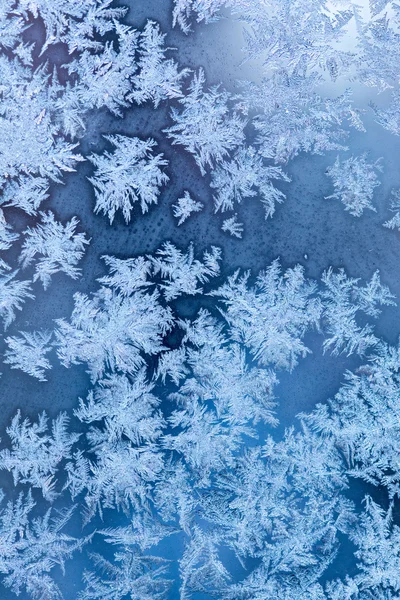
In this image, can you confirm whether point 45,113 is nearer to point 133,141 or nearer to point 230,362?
point 133,141

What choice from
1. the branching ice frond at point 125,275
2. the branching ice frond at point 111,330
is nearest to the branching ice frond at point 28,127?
the branching ice frond at point 125,275

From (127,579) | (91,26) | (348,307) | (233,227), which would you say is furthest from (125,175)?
(127,579)

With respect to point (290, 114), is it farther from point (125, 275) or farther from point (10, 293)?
point (10, 293)

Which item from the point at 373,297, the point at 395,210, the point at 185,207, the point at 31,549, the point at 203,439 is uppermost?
the point at 395,210

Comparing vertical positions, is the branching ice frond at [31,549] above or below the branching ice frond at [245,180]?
below

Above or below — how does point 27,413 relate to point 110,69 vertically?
below

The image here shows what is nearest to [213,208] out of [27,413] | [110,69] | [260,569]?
[110,69]

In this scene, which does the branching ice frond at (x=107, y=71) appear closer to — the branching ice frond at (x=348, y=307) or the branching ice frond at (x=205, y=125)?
the branching ice frond at (x=205, y=125)
